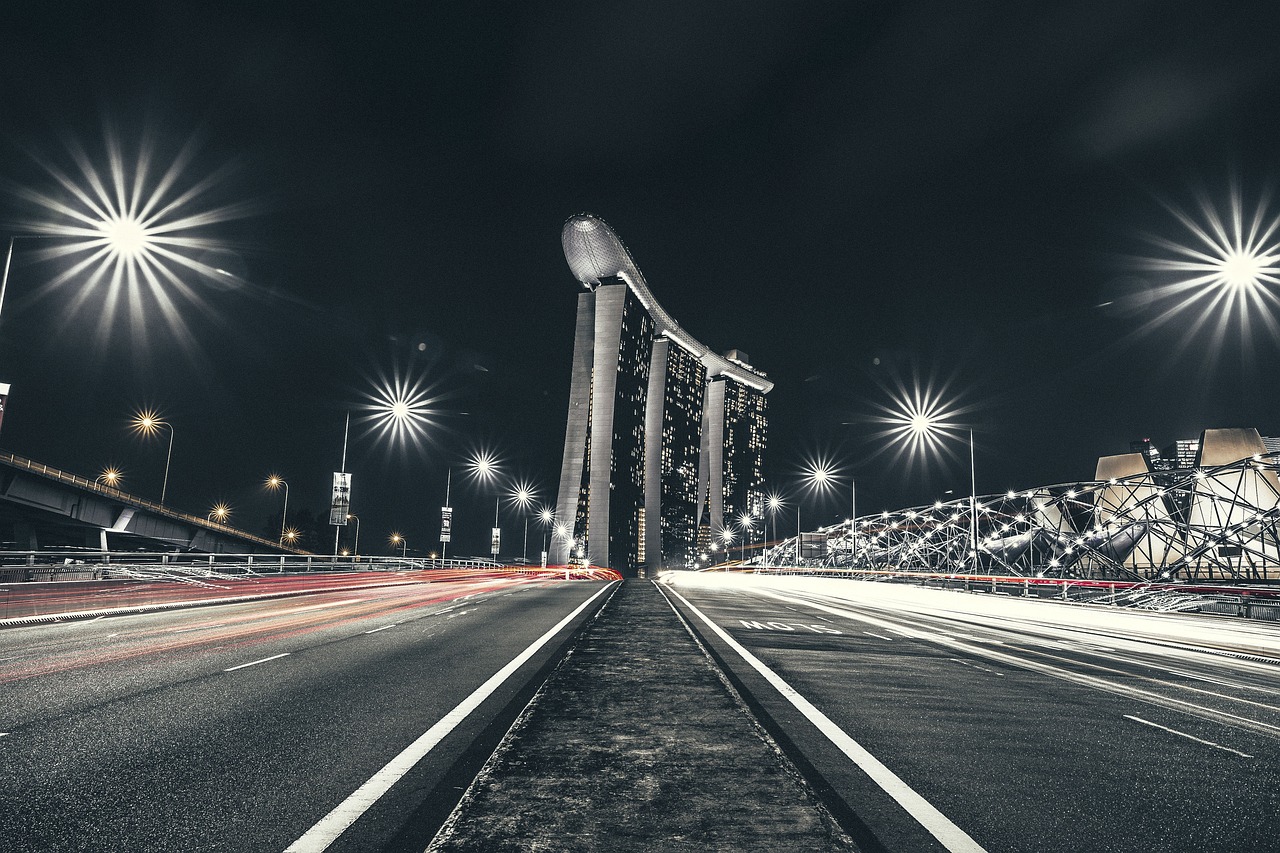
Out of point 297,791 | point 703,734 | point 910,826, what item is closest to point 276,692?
point 297,791

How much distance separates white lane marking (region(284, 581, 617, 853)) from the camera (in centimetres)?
372

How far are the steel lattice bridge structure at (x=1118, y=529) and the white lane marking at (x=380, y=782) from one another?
30.2 meters

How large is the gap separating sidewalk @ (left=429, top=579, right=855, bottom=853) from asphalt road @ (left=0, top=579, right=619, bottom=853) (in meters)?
0.30

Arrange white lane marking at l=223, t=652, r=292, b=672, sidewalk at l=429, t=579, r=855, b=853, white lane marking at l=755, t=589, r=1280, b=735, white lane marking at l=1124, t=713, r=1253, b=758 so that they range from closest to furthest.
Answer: sidewalk at l=429, t=579, r=855, b=853
white lane marking at l=1124, t=713, r=1253, b=758
white lane marking at l=755, t=589, r=1280, b=735
white lane marking at l=223, t=652, r=292, b=672

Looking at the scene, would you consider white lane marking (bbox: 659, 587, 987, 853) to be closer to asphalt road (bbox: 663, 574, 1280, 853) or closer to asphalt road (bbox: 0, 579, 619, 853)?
asphalt road (bbox: 663, 574, 1280, 853)

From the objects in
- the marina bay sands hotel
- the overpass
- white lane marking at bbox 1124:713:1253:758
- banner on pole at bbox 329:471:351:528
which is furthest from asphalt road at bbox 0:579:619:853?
the marina bay sands hotel

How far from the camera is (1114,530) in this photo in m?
69.5

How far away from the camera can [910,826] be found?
4.07 m

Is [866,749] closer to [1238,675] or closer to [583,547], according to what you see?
[1238,675]

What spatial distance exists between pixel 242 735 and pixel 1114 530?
80276 millimetres

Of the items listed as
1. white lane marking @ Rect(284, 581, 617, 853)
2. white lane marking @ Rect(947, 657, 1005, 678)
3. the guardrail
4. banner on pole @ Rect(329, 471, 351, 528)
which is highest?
banner on pole @ Rect(329, 471, 351, 528)

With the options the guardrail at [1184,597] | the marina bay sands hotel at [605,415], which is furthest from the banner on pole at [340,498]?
the marina bay sands hotel at [605,415]

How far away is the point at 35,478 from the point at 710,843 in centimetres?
6047

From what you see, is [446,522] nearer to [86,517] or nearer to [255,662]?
[86,517]
